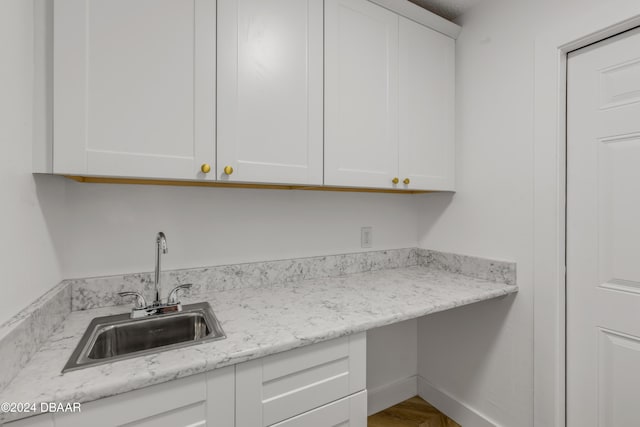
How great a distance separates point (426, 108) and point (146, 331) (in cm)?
176

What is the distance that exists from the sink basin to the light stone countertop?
40 millimetres

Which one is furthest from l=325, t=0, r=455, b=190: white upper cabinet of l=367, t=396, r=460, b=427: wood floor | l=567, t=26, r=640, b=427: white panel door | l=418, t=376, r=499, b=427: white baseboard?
l=367, t=396, r=460, b=427: wood floor

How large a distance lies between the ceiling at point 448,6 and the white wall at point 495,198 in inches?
2.3

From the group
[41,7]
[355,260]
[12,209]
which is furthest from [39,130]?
[355,260]

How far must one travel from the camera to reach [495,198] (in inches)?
66.9

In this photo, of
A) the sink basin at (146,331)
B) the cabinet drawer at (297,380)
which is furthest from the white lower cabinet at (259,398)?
the sink basin at (146,331)

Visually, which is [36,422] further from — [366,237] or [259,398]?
[366,237]

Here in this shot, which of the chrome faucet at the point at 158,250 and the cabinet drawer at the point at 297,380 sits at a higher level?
the chrome faucet at the point at 158,250

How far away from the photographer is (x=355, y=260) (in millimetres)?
1927

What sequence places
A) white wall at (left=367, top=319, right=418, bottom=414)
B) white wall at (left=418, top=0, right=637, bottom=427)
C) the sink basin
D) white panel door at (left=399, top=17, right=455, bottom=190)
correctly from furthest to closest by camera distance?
white wall at (left=367, top=319, right=418, bottom=414)
white panel door at (left=399, top=17, right=455, bottom=190)
white wall at (left=418, top=0, right=637, bottom=427)
the sink basin

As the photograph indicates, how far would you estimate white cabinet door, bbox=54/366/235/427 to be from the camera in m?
0.76

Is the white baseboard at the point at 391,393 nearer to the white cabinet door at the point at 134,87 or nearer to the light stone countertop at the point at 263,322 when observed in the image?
the light stone countertop at the point at 263,322

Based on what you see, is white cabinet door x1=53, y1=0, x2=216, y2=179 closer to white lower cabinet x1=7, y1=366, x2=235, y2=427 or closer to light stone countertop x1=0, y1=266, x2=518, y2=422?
light stone countertop x1=0, y1=266, x2=518, y2=422

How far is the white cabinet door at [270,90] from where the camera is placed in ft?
3.95
